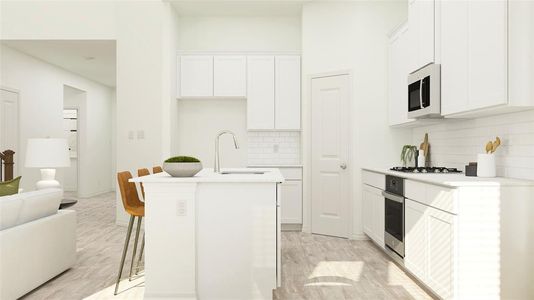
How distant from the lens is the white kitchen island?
293cm

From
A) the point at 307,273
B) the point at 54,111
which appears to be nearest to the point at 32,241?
the point at 307,273

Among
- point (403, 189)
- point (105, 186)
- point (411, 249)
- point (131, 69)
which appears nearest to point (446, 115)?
point (403, 189)

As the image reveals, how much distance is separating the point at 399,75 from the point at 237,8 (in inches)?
101

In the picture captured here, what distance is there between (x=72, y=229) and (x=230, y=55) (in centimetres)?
330

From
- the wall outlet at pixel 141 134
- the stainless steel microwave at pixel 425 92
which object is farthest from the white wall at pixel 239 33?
the stainless steel microwave at pixel 425 92

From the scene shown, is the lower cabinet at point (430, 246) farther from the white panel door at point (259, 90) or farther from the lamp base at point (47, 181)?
the lamp base at point (47, 181)

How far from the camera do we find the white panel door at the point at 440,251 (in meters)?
2.77

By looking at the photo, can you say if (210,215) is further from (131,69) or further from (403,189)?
(131,69)

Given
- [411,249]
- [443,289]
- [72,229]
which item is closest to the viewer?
[443,289]

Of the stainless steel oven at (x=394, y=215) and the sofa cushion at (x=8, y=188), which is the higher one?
the sofa cushion at (x=8, y=188)

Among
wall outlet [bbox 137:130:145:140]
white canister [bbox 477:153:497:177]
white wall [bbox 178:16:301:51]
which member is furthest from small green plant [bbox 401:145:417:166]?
wall outlet [bbox 137:130:145:140]

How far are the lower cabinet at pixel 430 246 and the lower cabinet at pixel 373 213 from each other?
77 cm

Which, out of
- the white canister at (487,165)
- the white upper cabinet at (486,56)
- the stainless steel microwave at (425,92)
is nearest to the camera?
the white upper cabinet at (486,56)

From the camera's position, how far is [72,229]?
3.80m
